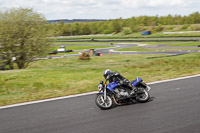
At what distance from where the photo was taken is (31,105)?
29.0 feet

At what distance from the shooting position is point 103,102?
7.95 meters

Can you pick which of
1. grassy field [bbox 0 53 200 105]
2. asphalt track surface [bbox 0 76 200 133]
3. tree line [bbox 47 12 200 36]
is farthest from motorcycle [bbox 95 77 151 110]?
tree line [bbox 47 12 200 36]

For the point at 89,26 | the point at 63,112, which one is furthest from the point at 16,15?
the point at 89,26

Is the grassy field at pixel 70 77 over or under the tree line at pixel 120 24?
under

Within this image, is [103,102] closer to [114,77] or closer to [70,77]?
[114,77]

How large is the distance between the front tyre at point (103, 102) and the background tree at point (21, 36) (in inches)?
619

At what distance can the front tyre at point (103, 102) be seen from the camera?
309 inches

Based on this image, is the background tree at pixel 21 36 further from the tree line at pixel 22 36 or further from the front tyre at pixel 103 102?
the front tyre at pixel 103 102

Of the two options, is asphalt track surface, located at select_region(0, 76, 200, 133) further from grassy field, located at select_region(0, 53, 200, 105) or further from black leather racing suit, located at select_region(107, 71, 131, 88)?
grassy field, located at select_region(0, 53, 200, 105)

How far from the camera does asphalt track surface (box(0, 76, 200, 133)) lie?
20.1ft

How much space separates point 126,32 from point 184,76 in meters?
102

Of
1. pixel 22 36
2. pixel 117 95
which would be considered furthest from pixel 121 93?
Result: pixel 22 36

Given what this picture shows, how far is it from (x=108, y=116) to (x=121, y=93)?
1299 mm

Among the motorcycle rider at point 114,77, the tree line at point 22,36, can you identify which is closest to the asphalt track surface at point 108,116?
the motorcycle rider at point 114,77
